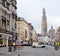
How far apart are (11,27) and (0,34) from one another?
23.5 m

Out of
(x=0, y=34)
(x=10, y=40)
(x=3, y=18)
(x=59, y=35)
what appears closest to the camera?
(x=0, y=34)

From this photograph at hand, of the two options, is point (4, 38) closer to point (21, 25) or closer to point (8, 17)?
point (8, 17)

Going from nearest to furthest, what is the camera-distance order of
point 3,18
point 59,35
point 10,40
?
1. point 3,18
2. point 10,40
3. point 59,35

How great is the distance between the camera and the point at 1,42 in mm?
94250

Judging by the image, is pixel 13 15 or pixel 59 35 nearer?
pixel 13 15

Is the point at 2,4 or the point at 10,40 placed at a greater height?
the point at 2,4

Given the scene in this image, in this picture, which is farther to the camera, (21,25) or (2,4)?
(21,25)

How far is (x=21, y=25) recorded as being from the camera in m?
169

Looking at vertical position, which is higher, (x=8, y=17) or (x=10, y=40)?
(x=8, y=17)

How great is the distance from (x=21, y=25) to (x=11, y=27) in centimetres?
5490

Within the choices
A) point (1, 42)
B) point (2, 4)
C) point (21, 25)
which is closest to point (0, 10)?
point (2, 4)

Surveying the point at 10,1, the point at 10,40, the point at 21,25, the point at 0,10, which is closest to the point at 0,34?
the point at 0,10

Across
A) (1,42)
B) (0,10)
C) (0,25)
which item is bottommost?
(1,42)

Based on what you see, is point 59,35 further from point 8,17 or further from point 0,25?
point 0,25
